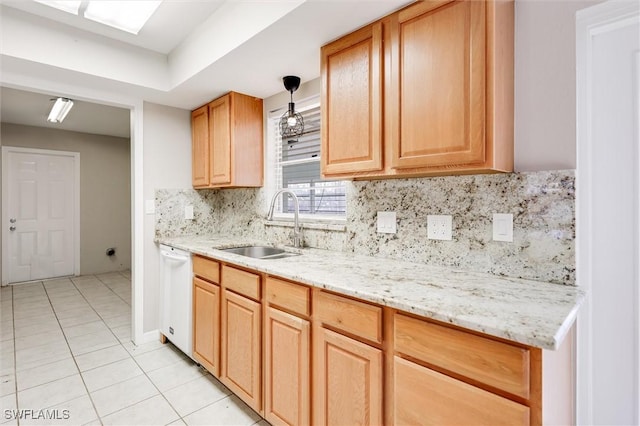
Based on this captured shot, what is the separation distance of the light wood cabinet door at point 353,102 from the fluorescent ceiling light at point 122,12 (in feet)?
3.81

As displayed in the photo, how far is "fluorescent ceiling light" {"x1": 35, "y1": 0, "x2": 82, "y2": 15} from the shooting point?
1.85 metres

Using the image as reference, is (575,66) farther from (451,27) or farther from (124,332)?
(124,332)

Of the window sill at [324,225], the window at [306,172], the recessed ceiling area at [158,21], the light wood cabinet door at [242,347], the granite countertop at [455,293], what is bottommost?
the light wood cabinet door at [242,347]

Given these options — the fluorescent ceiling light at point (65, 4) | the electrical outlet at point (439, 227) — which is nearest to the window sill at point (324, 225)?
the electrical outlet at point (439, 227)

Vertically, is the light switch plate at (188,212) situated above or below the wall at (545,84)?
below

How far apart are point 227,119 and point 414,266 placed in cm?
196

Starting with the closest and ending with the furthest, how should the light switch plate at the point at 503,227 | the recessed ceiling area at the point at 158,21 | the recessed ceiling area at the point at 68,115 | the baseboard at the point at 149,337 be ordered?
the light switch plate at the point at 503,227
the recessed ceiling area at the point at 158,21
the baseboard at the point at 149,337
the recessed ceiling area at the point at 68,115

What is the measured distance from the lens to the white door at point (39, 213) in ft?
15.3

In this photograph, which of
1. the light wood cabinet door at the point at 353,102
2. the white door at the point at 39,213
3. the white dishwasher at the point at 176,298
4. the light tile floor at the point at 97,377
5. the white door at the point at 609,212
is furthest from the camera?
the white door at the point at 39,213

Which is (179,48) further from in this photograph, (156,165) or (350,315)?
(350,315)

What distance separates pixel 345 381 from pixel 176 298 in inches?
70.4

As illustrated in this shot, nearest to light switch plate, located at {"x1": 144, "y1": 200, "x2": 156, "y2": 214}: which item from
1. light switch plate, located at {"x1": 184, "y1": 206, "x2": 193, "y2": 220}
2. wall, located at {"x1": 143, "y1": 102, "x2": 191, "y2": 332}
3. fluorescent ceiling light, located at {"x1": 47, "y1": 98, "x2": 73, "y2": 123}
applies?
wall, located at {"x1": 143, "y1": 102, "x2": 191, "y2": 332}

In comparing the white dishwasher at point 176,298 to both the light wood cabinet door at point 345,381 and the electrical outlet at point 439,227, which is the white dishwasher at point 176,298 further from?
the electrical outlet at point 439,227
